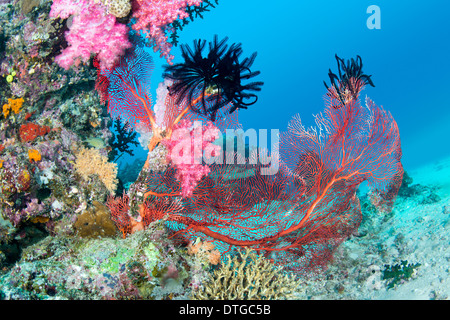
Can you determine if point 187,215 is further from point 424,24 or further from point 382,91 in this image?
point 424,24

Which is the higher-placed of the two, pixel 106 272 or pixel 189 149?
pixel 189 149

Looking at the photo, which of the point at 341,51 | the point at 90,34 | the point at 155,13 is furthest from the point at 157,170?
the point at 341,51

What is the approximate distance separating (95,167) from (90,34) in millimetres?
2251

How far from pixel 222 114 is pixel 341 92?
247 centimetres

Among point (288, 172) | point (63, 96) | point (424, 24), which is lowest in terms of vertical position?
point (288, 172)

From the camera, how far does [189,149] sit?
3.70m

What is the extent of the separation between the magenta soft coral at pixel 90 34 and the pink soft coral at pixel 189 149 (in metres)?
1.70

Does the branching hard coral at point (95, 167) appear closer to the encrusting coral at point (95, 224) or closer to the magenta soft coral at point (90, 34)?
the encrusting coral at point (95, 224)

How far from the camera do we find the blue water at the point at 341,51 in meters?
68.5

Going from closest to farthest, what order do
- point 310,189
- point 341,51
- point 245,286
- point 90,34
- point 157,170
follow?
point 245,286, point 90,34, point 157,170, point 310,189, point 341,51

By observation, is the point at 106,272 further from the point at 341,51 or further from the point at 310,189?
the point at 341,51

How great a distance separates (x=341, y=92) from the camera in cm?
438
